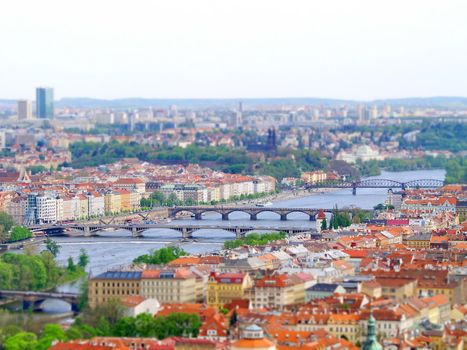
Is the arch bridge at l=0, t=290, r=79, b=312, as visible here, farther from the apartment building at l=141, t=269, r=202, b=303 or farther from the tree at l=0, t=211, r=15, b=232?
the tree at l=0, t=211, r=15, b=232

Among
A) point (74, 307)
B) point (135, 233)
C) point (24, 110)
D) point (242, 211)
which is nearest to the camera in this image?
point (74, 307)

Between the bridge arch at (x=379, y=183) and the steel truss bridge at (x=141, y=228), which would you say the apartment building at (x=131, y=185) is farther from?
the steel truss bridge at (x=141, y=228)

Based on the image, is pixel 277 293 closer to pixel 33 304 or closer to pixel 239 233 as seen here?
pixel 33 304

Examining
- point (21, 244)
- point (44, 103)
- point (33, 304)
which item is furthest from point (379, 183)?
point (44, 103)

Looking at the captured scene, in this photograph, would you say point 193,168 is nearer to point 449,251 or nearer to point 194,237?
point 194,237

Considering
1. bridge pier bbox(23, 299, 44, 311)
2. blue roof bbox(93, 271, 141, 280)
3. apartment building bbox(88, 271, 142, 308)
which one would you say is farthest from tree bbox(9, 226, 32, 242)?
apartment building bbox(88, 271, 142, 308)
